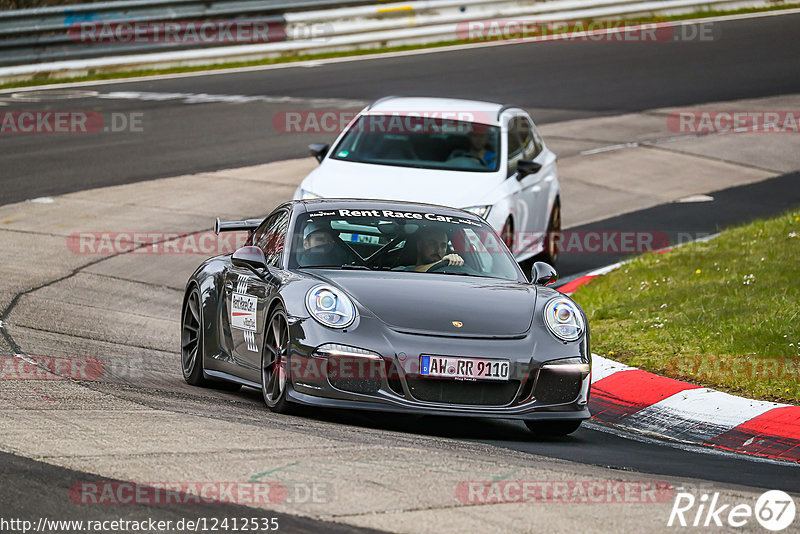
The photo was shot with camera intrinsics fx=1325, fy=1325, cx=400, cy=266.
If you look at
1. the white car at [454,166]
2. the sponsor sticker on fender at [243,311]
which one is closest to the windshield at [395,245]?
the sponsor sticker on fender at [243,311]

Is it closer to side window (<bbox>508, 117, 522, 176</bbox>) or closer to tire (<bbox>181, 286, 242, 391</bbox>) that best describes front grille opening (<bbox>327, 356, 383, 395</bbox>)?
tire (<bbox>181, 286, 242, 391</bbox>)

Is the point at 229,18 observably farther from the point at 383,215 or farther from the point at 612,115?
the point at 383,215

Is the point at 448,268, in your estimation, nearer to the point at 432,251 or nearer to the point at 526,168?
the point at 432,251

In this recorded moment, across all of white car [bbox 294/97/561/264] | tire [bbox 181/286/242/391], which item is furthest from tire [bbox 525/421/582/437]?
white car [bbox 294/97/561/264]

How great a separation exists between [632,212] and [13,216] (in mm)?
7707

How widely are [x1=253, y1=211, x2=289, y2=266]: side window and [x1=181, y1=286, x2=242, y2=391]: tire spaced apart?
1.96 feet

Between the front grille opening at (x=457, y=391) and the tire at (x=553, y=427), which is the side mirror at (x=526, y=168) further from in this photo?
the front grille opening at (x=457, y=391)

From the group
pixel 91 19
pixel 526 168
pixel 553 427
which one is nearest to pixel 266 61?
pixel 91 19

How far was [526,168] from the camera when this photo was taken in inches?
526

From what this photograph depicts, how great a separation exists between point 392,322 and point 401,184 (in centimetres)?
539

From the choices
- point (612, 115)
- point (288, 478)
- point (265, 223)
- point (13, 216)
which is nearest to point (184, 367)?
point (265, 223)

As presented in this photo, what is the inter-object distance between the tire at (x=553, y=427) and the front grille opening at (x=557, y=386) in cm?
19

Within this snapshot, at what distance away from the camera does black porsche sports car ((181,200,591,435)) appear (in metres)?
7.22

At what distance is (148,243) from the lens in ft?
47.2
